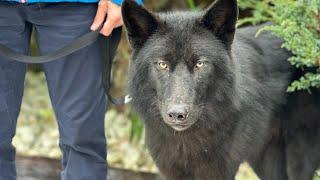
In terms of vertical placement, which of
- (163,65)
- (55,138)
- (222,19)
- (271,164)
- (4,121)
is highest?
(222,19)

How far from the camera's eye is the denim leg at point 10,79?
381 centimetres

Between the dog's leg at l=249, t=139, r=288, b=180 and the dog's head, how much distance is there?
3.65 feet

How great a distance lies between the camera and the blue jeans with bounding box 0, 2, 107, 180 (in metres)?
3.81

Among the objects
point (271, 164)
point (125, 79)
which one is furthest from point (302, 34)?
point (125, 79)

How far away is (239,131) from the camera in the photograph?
412 centimetres

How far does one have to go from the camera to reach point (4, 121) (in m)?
4.03

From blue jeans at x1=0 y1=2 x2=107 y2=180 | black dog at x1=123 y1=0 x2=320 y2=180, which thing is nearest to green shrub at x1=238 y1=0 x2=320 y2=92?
black dog at x1=123 y1=0 x2=320 y2=180

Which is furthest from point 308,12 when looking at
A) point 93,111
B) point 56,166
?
point 56,166

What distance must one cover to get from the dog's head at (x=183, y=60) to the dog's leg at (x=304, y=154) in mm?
967

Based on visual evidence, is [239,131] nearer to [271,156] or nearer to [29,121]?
[271,156]

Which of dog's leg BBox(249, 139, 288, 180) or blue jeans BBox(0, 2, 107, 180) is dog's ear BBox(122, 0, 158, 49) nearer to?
blue jeans BBox(0, 2, 107, 180)

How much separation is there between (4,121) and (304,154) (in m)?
2.07

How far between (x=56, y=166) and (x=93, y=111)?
211 centimetres

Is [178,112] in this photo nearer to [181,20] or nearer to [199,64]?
[199,64]
